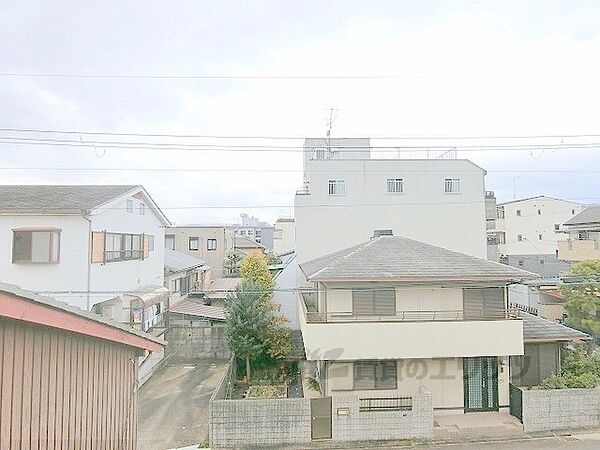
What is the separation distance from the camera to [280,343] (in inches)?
622

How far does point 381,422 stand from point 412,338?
2304 millimetres

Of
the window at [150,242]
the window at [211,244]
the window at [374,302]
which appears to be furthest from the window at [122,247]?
the window at [211,244]

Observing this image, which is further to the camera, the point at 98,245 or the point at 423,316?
the point at 98,245

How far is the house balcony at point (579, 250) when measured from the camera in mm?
A: 24505

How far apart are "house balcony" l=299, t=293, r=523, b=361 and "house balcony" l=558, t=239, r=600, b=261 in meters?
15.7

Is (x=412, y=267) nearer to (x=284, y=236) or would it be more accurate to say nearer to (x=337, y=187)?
(x=337, y=187)

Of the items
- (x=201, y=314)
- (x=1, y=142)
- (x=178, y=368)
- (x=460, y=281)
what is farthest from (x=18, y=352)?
(x=201, y=314)

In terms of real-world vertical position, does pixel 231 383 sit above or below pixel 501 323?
below

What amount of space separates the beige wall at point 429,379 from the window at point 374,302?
1.52m

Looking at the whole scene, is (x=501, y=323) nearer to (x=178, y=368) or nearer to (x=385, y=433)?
(x=385, y=433)

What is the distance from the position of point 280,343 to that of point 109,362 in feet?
34.0

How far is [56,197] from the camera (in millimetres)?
15875

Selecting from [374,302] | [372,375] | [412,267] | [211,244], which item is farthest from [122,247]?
[211,244]

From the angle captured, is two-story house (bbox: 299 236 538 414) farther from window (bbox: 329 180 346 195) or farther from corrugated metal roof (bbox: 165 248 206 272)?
corrugated metal roof (bbox: 165 248 206 272)
